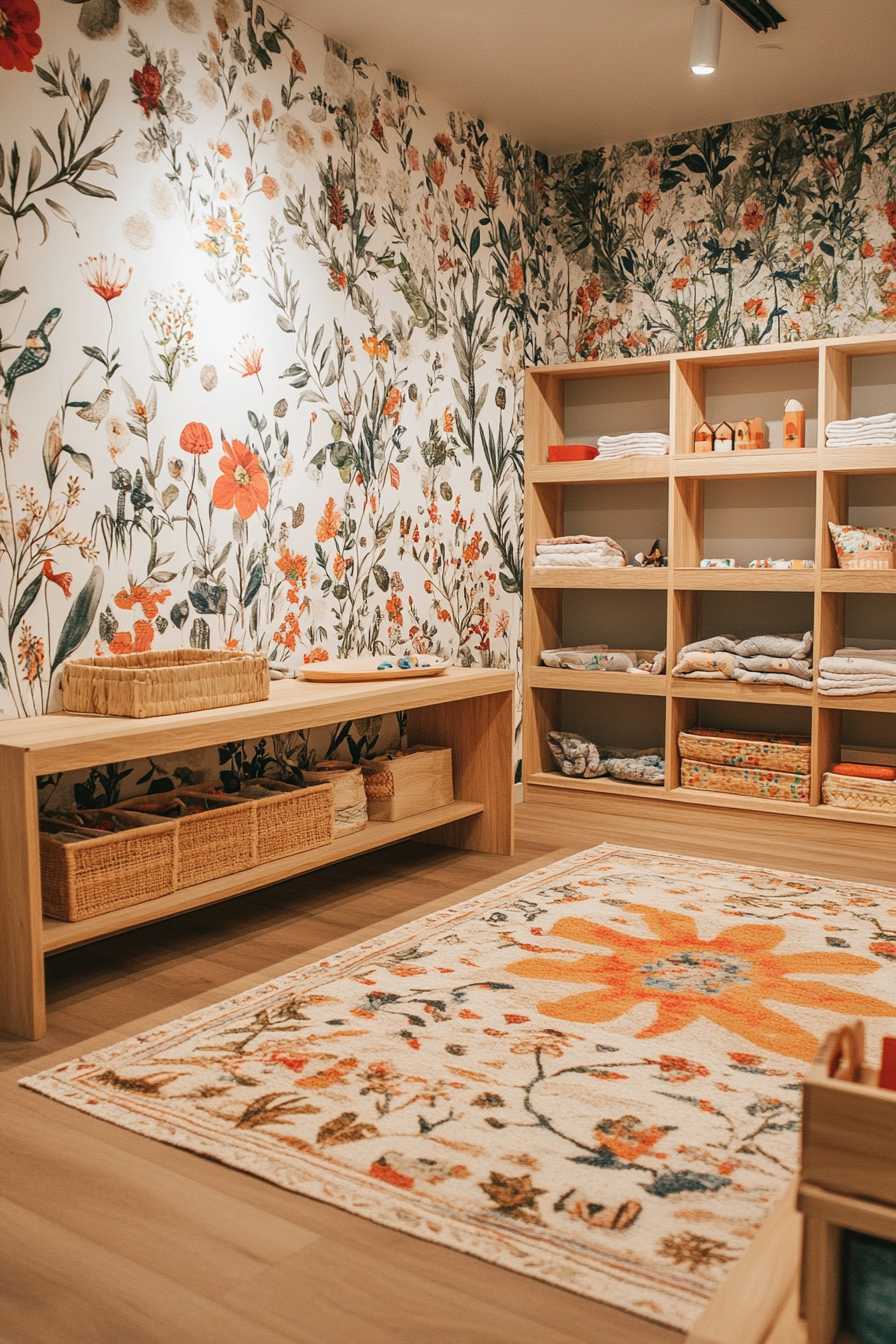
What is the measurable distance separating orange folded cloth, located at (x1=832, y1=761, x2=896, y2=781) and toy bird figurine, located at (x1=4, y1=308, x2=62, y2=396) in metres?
3.16

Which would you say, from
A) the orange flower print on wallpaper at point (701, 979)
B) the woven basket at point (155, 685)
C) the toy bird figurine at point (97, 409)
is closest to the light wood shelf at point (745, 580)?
the orange flower print on wallpaper at point (701, 979)

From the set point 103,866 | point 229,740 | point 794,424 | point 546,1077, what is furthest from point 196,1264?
point 794,424

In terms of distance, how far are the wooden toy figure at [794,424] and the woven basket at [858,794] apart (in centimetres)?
130

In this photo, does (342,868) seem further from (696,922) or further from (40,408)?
(40,408)

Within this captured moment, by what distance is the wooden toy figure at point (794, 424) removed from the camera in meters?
4.45

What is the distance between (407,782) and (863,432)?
7.00ft

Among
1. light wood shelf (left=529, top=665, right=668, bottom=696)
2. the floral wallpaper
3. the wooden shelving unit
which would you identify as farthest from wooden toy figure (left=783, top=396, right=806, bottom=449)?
light wood shelf (left=529, top=665, right=668, bottom=696)

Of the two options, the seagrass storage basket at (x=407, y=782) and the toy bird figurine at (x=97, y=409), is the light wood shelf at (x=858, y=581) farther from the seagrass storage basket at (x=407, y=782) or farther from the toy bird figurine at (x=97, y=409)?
the toy bird figurine at (x=97, y=409)

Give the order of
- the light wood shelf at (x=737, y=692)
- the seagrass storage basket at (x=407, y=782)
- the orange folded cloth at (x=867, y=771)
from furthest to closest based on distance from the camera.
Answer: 1. the light wood shelf at (x=737, y=692)
2. the orange folded cloth at (x=867, y=771)
3. the seagrass storage basket at (x=407, y=782)

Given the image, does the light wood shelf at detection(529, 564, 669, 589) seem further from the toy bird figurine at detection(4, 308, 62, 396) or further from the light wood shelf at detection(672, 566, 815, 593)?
the toy bird figurine at detection(4, 308, 62, 396)

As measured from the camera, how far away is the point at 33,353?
9.68 feet

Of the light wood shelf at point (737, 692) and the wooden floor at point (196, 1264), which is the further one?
the light wood shelf at point (737, 692)

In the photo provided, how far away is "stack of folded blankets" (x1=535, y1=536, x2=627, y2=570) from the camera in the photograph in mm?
4887

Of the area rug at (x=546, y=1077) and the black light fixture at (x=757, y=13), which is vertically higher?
the black light fixture at (x=757, y=13)
